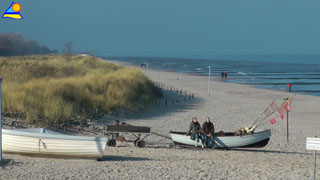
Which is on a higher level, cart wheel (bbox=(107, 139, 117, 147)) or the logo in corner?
the logo in corner

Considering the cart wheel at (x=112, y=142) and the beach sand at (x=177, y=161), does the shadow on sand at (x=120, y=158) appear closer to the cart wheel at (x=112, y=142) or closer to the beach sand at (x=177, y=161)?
the beach sand at (x=177, y=161)

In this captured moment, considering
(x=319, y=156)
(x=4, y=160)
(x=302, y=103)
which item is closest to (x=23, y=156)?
(x=4, y=160)

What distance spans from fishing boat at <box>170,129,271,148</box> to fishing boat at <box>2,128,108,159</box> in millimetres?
3928

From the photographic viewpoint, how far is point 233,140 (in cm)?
1755

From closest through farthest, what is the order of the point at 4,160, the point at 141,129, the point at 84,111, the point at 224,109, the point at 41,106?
the point at 4,160, the point at 141,129, the point at 41,106, the point at 84,111, the point at 224,109

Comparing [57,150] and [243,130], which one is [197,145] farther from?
[57,150]

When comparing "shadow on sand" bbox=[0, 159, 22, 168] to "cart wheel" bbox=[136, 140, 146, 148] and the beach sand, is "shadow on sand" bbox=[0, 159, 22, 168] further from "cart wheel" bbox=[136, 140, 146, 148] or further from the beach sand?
"cart wheel" bbox=[136, 140, 146, 148]

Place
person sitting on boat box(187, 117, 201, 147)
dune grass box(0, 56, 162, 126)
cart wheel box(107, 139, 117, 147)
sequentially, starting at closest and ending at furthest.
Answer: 1. cart wheel box(107, 139, 117, 147)
2. person sitting on boat box(187, 117, 201, 147)
3. dune grass box(0, 56, 162, 126)

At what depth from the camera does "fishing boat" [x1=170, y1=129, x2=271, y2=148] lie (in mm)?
17516

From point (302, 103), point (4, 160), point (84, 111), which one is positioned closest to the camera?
point (4, 160)

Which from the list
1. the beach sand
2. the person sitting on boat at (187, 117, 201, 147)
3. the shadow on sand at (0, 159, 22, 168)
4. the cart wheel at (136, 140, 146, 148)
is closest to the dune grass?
the beach sand

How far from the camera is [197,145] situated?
1759 cm

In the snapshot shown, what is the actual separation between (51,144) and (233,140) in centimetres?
643

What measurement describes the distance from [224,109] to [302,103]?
9.71 metres
